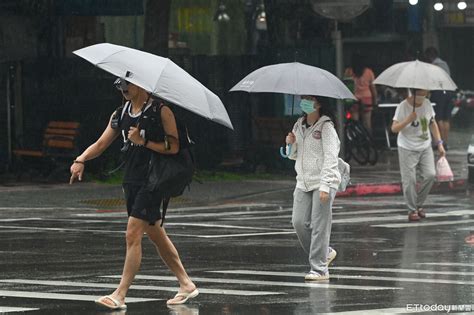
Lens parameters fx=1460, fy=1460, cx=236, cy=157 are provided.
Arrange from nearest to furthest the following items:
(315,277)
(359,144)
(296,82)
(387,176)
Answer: (315,277), (296,82), (387,176), (359,144)

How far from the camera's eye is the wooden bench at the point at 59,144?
24.9m

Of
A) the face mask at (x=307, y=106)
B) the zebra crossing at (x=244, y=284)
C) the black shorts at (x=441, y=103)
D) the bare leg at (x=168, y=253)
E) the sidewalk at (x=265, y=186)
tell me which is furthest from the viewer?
the black shorts at (x=441, y=103)

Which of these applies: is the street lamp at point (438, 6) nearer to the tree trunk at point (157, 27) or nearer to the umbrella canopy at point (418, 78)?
the tree trunk at point (157, 27)

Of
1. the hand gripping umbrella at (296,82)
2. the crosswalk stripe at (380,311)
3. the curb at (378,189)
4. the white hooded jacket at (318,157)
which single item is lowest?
the curb at (378,189)

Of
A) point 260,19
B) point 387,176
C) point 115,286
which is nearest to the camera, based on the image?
point 115,286

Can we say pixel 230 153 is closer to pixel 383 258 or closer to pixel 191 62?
pixel 191 62

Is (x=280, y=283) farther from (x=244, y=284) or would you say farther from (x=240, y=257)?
(x=240, y=257)

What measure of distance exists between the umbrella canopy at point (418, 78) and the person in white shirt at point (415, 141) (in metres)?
0.14

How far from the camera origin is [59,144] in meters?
24.9

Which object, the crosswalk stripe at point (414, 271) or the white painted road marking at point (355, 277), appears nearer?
the white painted road marking at point (355, 277)

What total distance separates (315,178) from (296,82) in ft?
3.11

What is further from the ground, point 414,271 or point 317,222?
point 317,222

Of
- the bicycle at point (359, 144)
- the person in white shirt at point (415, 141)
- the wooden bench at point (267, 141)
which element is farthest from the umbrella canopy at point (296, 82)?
the bicycle at point (359, 144)

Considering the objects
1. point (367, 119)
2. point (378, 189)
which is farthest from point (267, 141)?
point (367, 119)
